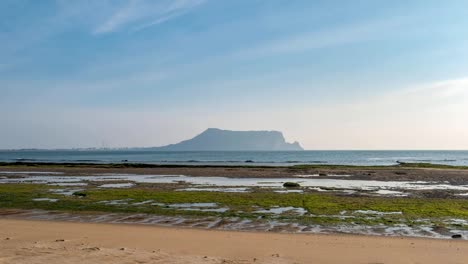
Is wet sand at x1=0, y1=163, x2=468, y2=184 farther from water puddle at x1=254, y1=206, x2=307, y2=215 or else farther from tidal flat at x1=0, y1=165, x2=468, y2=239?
water puddle at x1=254, y1=206, x2=307, y2=215

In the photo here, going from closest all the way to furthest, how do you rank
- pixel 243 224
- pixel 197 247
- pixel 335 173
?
pixel 197 247
pixel 243 224
pixel 335 173

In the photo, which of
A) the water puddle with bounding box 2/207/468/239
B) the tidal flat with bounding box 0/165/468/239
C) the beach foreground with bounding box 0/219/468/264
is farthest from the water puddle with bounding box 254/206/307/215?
→ the beach foreground with bounding box 0/219/468/264

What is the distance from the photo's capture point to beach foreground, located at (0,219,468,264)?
1116cm

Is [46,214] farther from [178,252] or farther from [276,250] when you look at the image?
[276,250]

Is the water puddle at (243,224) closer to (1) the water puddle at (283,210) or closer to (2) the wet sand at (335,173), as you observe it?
(1) the water puddle at (283,210)

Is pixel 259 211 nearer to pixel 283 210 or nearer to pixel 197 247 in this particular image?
pixel 283 210

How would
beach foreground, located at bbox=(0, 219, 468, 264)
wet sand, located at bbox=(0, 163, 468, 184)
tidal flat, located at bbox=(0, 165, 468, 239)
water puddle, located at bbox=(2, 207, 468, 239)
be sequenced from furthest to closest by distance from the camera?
wet sand, located at bbox=(0, 163, 468, 184), tidal flat, located at bbox=(0, 165, 468, 239), water puddle, located at bbox=(2, 207, 468, 239), beach foreground, located at bbox=(0, 219, 468, 264)

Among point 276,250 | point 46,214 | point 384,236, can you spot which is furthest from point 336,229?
point 46,214

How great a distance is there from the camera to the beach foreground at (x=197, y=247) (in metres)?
11.2

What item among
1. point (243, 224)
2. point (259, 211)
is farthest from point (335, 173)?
point (243, 224)

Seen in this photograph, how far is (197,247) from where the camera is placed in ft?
43.6

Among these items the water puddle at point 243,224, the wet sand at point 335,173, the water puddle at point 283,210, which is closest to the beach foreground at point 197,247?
the water puddle at point 243,224

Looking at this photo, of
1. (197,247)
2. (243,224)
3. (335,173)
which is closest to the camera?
(197,247)

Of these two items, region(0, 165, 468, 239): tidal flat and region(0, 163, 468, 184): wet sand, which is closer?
region(0, 165, 468, 239): tidal flat
